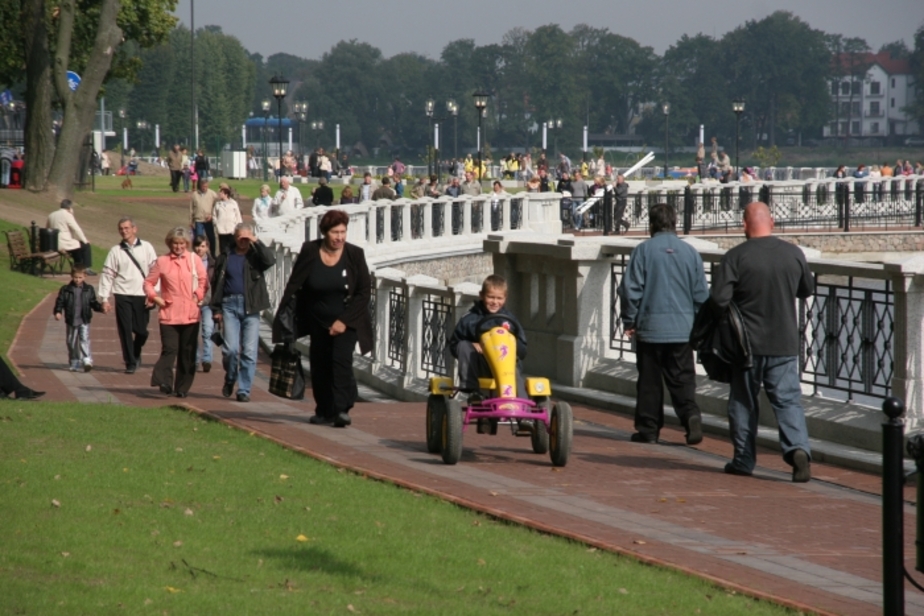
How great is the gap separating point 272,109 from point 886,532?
162 metres

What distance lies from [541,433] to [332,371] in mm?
2059

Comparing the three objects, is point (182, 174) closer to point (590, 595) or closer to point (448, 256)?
point (448, 256)

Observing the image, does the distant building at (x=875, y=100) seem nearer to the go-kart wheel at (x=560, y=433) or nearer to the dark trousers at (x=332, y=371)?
the dark trousers at (x=332, y=371)

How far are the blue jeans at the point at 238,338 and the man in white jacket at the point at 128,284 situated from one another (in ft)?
7.99

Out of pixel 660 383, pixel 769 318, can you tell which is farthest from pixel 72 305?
pixel 769 318

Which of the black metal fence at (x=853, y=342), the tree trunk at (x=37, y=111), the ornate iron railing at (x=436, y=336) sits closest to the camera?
the black metal fence at (x=853, y=342)

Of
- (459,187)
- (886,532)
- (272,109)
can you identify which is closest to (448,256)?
(459,187)

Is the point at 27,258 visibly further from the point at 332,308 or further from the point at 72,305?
the point at 332,308

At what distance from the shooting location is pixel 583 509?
301 inches

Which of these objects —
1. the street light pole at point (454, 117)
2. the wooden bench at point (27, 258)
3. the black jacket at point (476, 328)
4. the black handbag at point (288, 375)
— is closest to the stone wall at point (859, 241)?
the wooden bench at point (27, 258)

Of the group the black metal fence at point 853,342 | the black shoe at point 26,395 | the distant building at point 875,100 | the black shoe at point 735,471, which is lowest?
the black shoe at point 26,395

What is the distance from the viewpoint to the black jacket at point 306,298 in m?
10.8

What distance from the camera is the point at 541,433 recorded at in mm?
9492

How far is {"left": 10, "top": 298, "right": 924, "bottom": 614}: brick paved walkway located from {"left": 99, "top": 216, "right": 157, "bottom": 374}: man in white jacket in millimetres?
3673
